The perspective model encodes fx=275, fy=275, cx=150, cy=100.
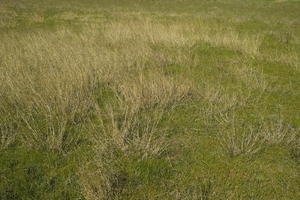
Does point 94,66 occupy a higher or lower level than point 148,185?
higher

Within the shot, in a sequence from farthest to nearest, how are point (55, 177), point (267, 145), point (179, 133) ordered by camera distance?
point (179, 133)
point (267, 145)
point (55, 177)

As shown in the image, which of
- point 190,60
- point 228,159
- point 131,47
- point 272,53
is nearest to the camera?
point 228,159

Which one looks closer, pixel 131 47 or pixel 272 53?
pixel 131 47

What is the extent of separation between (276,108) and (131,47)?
4883 millimetres

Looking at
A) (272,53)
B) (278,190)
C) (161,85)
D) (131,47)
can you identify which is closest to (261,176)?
(278,190)

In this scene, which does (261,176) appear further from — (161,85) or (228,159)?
(161,85)

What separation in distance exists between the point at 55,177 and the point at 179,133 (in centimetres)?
202

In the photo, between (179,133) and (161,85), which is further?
(161,85)

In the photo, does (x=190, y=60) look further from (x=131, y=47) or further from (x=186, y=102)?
(x=186, y=102)

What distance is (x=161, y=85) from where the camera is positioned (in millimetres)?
5625

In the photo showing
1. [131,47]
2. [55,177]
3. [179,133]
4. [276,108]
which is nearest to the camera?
[55,177]

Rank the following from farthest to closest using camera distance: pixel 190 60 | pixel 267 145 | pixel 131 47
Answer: pixel 131 47, pixel 190 60, pixel 267 145

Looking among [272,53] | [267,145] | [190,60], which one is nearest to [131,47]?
[190,60]

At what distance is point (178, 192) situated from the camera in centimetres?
318
